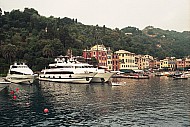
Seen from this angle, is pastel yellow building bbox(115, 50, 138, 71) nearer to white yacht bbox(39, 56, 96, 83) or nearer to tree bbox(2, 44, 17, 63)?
tree bbox(2, 44, 17, 63)

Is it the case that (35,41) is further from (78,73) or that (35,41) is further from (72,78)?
(78,73)

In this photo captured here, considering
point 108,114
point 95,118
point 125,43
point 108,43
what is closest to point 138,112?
point 108,114

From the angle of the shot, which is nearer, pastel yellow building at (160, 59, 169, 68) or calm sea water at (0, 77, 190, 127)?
calm sea water at (0, 77, 190, 127)

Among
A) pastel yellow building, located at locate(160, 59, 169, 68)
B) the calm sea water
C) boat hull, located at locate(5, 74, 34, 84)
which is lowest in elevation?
the calm sea water

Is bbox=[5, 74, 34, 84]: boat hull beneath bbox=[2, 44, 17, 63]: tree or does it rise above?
beneath

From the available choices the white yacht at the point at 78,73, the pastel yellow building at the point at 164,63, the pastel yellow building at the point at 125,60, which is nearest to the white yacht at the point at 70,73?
the white yacht at the point at 78,73

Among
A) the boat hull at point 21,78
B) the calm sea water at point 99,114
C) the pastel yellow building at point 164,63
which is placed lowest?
the calm sea water at point 99,114

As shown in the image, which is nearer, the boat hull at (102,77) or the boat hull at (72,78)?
the boat hull at (72,78)

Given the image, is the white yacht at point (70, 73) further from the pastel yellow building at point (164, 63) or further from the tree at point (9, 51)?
the pastel yellow building at point (164, 63)

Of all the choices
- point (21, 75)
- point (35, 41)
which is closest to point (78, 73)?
point (21, 75)

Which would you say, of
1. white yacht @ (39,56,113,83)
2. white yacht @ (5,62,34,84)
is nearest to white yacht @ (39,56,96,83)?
white yacht @ (39,56,113,83)

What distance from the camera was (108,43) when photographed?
15612 cm

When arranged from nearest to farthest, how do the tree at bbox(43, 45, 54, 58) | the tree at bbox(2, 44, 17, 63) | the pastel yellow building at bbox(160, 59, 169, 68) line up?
the tree at bbox(2, 44, 17, 63) < the tree at bbox(43, 45, 54, 58) < the pastel yellow building at bbox(160, 59, 169, 68)

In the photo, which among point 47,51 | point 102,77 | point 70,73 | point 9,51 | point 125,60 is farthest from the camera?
point 125,60
